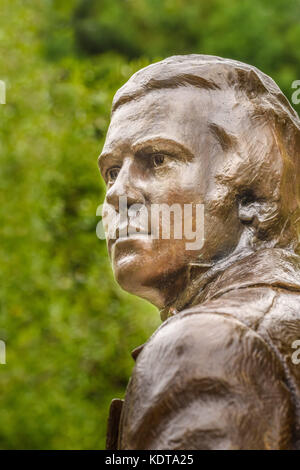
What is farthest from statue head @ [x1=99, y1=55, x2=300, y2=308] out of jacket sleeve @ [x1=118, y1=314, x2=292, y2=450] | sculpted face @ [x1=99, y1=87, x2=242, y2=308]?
jacket sleeve @ [x1=118, y1=314, x2=292, y2=450]

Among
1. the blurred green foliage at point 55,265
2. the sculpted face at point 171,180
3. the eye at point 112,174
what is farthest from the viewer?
the blurred green foliage at point 55,265

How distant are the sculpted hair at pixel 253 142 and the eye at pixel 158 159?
0.53 feet

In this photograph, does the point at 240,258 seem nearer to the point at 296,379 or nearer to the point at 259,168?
the point at 259,168

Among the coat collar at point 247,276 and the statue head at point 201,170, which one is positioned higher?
the statue head at point 201,170

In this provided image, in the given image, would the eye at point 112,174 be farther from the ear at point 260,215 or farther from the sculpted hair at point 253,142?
the ear at point 260,215

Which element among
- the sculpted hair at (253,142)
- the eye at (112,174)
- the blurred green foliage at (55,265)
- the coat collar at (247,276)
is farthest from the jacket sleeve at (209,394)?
the blurred green foliage at (55,265)

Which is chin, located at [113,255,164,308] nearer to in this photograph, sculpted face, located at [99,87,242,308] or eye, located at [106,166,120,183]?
sculpted face, located at [99,87,242,308]

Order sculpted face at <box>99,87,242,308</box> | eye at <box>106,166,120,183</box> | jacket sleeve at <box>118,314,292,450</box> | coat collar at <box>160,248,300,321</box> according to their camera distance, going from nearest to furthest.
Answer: jacket sleeve at <box>118,314,292,450</box> < coat collar at <box>160,248,300,321</box> < sculpted face at <box>99,87,242,308</box> < eye at <box>106,166,120,183</box>

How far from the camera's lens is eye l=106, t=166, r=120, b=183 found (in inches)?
99.1

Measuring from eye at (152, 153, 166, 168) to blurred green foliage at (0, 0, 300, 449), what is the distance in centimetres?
480

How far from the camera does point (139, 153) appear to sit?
2.40 meters

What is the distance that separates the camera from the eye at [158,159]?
237 cm

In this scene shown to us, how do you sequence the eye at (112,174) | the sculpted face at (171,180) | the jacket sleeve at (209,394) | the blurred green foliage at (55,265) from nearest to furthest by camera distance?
the jacket sleeve at (209,394)
the sculpted face at (171,180)
the eye at (112,174)
the blurred green foliage at (55,265)

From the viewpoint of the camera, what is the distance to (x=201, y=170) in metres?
2.36
